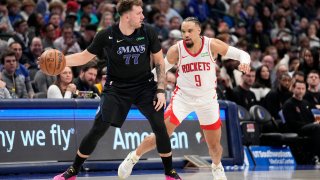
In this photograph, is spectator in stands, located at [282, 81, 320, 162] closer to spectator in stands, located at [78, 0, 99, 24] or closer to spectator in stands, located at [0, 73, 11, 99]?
spectator in stands, located at [78, 0, 99, 24]

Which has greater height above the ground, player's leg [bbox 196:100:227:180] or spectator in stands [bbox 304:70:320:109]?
player's leg [bbox 196:100:227:180]

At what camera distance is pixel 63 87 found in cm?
1309

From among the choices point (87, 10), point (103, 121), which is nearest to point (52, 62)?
point (103, 121)

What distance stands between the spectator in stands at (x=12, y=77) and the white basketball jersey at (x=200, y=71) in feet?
14.6

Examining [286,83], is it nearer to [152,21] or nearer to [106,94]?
[152,21]

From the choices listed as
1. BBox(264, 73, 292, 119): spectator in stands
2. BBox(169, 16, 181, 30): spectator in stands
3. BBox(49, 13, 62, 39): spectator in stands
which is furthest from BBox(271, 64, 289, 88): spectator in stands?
BBox(49, 13, 62, 39): spectator in stands

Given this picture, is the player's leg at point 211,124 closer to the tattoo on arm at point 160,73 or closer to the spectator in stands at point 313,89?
the tattoo on arm at point 160,73

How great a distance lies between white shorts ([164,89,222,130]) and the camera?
9.86 metres

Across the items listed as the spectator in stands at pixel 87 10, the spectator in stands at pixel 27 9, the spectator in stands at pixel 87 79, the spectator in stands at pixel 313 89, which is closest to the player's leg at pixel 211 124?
the spectator in stands at pixel 87 79

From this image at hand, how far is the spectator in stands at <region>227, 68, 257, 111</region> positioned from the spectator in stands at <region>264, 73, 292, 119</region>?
0.56m

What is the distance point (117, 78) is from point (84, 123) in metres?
3.57

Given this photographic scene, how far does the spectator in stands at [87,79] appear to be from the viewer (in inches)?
543

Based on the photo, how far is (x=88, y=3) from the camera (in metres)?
18.6

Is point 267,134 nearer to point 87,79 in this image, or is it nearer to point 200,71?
point 87,79
